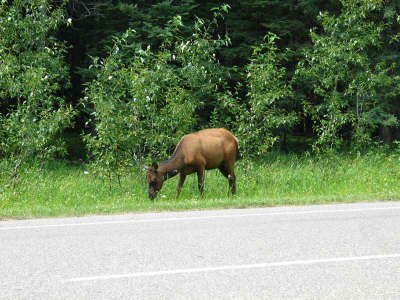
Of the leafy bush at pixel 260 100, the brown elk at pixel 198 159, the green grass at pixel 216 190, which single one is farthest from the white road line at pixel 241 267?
the leafy bush at pixel 260 100

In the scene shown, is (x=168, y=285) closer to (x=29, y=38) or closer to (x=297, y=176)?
(x=297, y=176)

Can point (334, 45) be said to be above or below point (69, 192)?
above

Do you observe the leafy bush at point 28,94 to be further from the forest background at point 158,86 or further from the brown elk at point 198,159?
the brown elk at point 198,159

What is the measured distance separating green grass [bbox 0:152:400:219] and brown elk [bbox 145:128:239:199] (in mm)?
412

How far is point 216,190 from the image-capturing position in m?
15.4

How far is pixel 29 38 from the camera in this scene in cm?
1866

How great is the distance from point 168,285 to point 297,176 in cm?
1087

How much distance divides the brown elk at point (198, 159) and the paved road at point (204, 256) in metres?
3.38

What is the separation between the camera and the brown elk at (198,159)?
45.7 ft

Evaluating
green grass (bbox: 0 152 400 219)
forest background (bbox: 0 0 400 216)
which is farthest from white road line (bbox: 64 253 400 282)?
forest background (bbox: 0 0 400 216)

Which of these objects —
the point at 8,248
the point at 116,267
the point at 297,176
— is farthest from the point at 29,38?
the point at 116,267

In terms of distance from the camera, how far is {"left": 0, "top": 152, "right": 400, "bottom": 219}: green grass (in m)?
11.9

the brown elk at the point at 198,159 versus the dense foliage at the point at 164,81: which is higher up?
the dense foliage at the point at 164,81

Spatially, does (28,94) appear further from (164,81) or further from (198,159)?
(198,159)
